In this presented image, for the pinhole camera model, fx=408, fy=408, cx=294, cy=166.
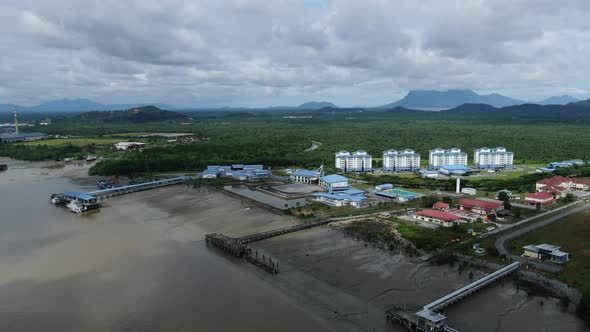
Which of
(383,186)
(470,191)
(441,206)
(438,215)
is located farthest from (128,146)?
(438,215)

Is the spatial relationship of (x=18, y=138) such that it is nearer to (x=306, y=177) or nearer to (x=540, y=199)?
(x=306, y=177)

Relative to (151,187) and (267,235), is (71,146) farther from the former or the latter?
(267,235)

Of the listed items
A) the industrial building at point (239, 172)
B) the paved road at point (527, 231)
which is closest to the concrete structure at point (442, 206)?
the paved road at point (527, 231)

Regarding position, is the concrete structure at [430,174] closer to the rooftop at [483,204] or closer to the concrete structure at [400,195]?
the concrete structure at [400,195]

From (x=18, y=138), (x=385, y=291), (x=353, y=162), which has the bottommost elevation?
(x=385, y=291)

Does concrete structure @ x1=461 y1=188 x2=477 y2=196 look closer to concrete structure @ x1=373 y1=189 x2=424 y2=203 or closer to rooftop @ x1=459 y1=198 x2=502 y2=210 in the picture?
concrete structure @ x1=373 y1=189 x2=424 y2=203

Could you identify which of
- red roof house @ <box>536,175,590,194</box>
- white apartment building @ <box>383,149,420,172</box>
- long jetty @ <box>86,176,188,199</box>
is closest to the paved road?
red roof house @ <box>536,175,590,194</box>
